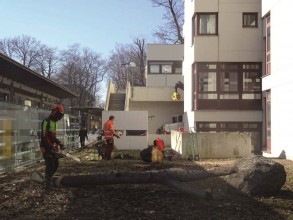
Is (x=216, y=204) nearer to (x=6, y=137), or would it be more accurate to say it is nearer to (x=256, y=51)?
(x=6, y=137)

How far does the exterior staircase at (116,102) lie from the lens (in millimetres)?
38094

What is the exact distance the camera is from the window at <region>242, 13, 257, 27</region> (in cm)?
2638

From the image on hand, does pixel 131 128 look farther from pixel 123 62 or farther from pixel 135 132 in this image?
pixel 123 62

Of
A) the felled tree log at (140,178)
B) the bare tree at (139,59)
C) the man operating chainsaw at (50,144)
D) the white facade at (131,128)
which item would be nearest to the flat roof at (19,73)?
the white facade at (131,128)

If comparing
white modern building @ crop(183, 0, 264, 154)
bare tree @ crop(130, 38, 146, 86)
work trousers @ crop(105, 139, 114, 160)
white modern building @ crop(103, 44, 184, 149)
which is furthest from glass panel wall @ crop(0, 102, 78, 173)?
bare tree @ crop(130, 38, 146, 86)

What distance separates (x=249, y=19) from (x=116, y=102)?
15813 millimetres

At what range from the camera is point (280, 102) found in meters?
19.4

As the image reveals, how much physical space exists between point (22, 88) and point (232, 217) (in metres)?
22.4

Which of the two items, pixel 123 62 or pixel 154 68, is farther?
pixel 123 62

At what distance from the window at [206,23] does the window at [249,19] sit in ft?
5.18

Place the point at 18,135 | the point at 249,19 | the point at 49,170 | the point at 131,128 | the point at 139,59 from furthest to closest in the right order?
the point at 139,59
the point at 131,128
the point at 249,19
the point at 18,135
the point at 49,170

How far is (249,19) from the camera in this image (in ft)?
86.8

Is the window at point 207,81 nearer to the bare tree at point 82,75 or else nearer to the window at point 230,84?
the window at point 230,84

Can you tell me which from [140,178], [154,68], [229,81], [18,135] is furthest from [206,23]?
[140,178]
